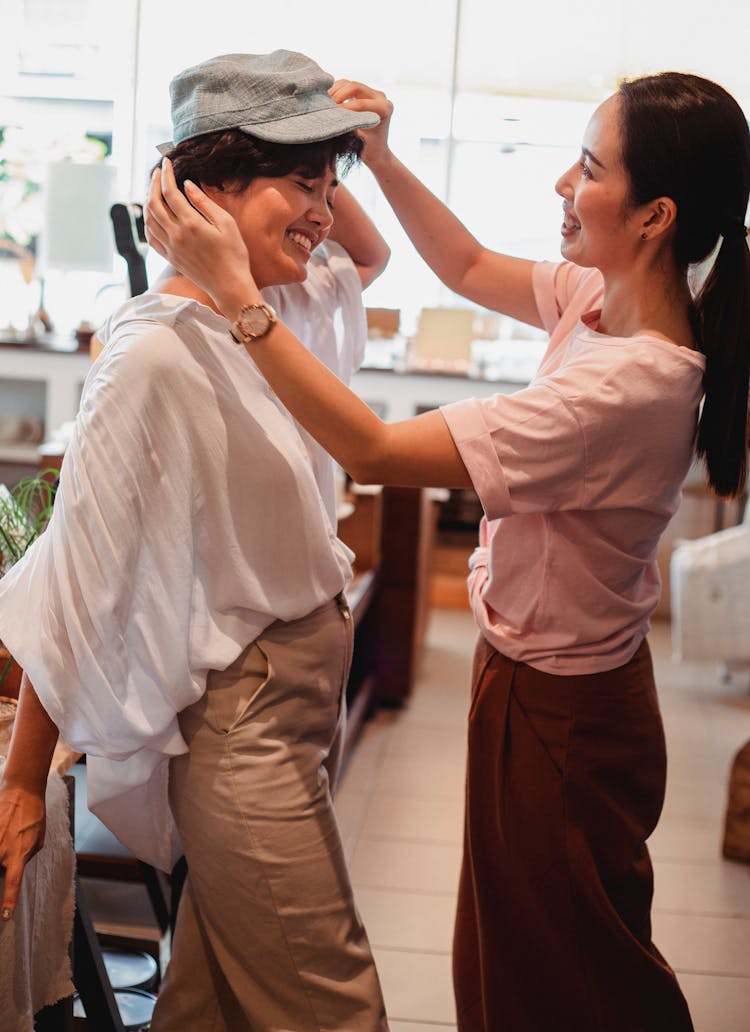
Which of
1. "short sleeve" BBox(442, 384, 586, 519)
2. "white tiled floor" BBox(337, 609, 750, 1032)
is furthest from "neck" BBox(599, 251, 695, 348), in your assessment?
"white tiled floor" BBox(337, 609, 750, 1032)

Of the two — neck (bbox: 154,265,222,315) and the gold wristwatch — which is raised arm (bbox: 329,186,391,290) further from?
the gold wristwatch

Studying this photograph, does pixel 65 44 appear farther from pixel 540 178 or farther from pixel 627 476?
pixel 627 476

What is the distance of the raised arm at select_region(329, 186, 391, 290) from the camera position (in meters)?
1.82

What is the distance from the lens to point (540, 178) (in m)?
9.75

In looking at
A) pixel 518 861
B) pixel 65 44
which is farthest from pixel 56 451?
pixel 65 44

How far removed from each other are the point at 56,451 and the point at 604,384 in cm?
221

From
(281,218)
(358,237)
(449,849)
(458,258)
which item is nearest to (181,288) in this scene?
(281,218)

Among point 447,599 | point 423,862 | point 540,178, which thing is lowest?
point 447,599

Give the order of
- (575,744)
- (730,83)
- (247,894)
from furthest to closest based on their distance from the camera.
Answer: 1. (730,83)
2. (575,744)
3. (247,894)

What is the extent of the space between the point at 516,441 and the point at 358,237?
517mm

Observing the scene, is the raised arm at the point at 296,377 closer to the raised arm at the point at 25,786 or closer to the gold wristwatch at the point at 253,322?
the gold wristwatch at the point at 253,322

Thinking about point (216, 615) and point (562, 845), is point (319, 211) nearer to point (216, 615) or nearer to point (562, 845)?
point (216, 615)

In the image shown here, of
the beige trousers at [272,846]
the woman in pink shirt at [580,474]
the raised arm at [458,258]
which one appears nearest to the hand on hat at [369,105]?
the woman in pink shirt at [580,474]

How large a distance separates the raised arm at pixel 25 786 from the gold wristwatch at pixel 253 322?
1.59 feet
